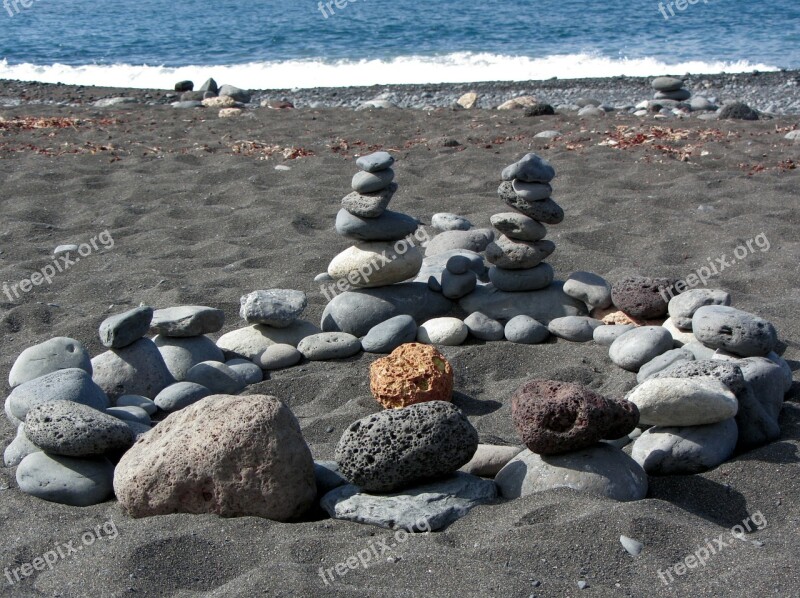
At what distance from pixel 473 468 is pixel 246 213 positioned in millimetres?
4316

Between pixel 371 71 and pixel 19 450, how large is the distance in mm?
19326

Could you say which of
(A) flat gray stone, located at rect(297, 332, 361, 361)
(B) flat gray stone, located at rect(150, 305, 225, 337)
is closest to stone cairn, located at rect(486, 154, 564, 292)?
(A) flat gray stone, located at rect(297, 332, 361, 361)

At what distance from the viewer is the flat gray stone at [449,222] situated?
6605mm

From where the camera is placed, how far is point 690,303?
4.47 meters

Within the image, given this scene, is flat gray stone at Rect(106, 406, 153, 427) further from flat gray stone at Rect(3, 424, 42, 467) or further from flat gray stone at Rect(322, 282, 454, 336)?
flat gray stone at Rect(322, 282, 454, 336)

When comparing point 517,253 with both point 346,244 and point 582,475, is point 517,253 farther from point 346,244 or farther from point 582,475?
point 582,475

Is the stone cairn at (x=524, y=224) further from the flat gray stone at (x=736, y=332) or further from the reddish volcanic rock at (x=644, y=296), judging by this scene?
the flat gray stone at (x=736, y=332)

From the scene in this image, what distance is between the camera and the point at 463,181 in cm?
820

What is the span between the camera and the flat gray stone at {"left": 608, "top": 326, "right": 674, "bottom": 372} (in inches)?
168

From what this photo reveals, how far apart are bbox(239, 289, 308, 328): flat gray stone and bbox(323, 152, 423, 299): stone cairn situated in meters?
0.42

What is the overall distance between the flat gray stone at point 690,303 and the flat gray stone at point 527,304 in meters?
0.65

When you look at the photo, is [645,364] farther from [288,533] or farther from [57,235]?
[57,235]

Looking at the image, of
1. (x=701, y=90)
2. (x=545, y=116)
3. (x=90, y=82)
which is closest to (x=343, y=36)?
(x=90, y=82)

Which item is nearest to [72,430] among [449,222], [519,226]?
[519,226]
